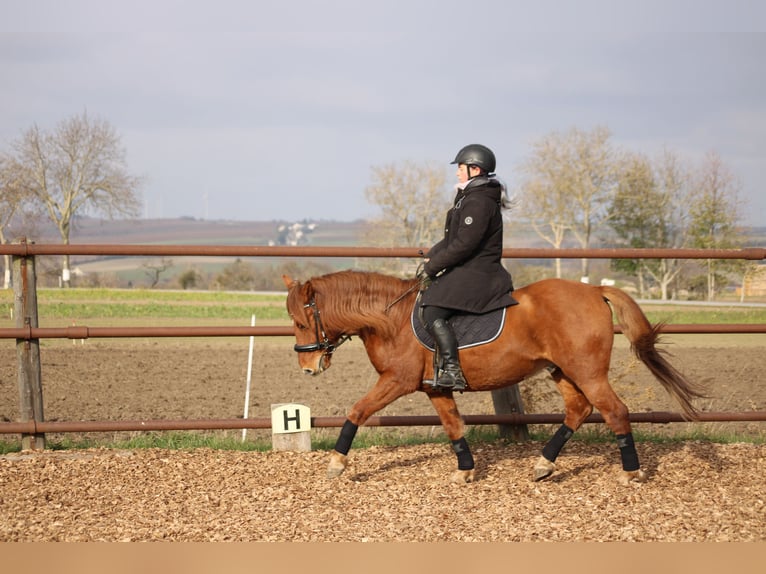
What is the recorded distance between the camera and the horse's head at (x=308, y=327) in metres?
5.80

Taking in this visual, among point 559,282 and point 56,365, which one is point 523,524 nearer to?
point 559,282

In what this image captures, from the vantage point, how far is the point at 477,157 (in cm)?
569

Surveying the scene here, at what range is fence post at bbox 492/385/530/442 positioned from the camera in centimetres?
708

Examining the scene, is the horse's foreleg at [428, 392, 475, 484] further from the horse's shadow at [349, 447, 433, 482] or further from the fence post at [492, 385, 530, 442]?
the fence post at [492, 385, 530, 442]

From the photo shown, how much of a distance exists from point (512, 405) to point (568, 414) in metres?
1.15

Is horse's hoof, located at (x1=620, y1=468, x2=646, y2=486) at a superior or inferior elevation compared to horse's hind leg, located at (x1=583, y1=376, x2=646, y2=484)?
inferior

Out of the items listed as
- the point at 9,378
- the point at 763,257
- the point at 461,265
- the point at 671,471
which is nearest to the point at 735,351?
the point at 763,257

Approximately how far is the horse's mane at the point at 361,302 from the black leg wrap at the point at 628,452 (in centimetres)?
178

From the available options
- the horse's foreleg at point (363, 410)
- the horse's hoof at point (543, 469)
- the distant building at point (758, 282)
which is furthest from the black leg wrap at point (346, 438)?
the distant building at point (758, 282)

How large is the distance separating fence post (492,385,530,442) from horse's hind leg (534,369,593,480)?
43.2 inches

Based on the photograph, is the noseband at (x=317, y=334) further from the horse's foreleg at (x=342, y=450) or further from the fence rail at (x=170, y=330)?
the fence rail at (x=170, y=330)

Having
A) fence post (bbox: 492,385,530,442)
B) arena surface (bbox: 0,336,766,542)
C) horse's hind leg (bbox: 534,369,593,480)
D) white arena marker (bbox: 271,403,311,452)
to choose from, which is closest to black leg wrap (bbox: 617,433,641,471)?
arena surface (bbox: 0,336,766,542)

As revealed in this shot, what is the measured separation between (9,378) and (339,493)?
4327 millimetres

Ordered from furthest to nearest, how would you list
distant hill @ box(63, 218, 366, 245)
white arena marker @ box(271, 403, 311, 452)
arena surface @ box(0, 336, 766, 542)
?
distant hill @ box(63, 218, 366, 245)
white arena marker @ box(271, 403, 311, 452)
arena surface @ box(0, 336, 766, 542)
